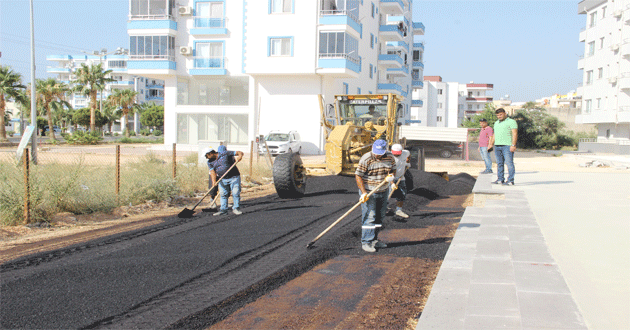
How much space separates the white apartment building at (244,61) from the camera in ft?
113

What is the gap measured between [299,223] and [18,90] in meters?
42.6

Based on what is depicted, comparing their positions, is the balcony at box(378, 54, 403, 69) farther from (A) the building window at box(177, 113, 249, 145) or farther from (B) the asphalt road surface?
(B) the asphalt road surface

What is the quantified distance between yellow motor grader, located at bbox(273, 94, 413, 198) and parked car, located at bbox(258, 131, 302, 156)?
16.3m

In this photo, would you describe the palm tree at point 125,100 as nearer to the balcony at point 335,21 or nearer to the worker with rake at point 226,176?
the balcony at point 335,21

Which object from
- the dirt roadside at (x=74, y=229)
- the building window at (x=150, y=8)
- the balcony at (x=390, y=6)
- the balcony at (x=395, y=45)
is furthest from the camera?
the balcony at (x=395, y=45)

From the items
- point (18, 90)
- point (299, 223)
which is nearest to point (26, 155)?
point (299, 223)

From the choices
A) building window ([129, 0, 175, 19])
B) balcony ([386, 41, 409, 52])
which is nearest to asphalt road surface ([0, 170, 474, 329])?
building window ([129, 0, 175, 19])

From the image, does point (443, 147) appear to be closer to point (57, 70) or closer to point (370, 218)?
point (370, 218)

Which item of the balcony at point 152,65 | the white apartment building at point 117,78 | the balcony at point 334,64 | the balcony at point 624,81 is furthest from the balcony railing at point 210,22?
the white apartment building at point 117,78

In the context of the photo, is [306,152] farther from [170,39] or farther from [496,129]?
[496,129]

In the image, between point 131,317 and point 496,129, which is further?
point 496,129

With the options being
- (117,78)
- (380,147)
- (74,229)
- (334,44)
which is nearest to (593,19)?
(334,44)

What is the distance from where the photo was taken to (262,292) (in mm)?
5371

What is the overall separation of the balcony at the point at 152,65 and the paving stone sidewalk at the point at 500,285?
1283 inches
